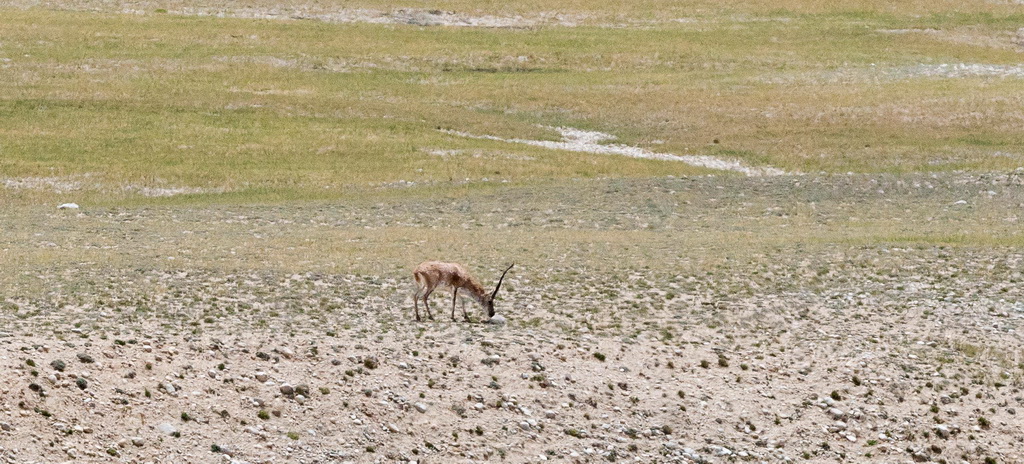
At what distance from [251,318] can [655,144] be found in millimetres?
32278

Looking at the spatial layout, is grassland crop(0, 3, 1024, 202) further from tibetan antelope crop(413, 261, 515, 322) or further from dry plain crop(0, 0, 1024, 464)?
tibetan antelope crop(413, 261, 515, 322)

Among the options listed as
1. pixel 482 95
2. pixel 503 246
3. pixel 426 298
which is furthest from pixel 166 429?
pixel 482 95

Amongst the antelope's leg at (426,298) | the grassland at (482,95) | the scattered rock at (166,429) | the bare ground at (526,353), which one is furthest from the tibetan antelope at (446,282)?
the grassland at (482,95)

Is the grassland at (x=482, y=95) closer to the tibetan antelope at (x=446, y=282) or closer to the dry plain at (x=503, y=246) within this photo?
the dry plain at (x=503, y=246)

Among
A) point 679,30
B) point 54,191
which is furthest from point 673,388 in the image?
point 679,30

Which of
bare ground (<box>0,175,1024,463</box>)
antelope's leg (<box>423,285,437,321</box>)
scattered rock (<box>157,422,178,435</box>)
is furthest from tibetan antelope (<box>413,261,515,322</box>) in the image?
scattered rock (<box>157,422,178,435</box>)

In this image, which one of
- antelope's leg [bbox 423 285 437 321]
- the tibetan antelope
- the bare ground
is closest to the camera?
the bare ground

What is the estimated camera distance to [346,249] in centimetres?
3089

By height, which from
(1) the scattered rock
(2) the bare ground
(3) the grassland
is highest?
(1) the scattered rock

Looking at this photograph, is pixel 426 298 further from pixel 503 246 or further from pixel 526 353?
pixel 503 246

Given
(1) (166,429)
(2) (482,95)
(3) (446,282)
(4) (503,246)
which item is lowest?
(2) (482,95)

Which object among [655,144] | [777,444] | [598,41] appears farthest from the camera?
[598,41]

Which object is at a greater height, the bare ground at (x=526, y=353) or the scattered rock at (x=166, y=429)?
the scattered rock at (x=166, y=429)

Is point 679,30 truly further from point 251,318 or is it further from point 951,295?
point 251,318
